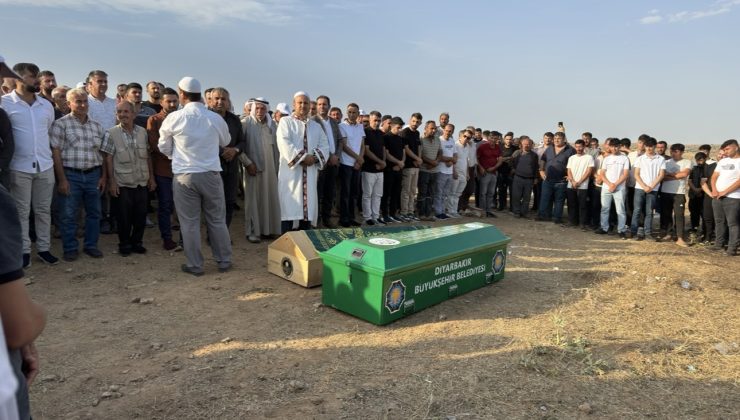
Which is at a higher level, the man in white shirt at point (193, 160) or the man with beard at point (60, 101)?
the man with beard at point (60, 101)

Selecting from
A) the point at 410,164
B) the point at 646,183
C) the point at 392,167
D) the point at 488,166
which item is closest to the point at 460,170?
the point at 488,166

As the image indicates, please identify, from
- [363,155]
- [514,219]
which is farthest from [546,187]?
[363,155]

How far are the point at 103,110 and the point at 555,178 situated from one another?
9.05 m

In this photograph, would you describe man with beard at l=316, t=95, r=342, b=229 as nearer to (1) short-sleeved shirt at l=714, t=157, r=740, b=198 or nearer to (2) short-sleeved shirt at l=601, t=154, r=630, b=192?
(2) short-sleeved shirt at l=601, t=154, r=630, b=192

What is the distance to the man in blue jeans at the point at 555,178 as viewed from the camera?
1084cm

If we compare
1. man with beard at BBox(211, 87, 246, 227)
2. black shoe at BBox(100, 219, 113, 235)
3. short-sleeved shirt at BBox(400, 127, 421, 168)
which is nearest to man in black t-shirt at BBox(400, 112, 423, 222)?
short-sleeved shirt at BBox(400, 127, 421, 168)

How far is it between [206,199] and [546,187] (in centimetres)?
821

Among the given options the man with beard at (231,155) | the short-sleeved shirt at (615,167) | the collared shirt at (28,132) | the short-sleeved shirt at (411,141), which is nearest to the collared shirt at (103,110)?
the collared shirt at (28,132)

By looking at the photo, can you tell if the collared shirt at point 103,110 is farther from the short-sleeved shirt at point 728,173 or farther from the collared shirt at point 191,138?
the short-sleeved shirt at point 728,173

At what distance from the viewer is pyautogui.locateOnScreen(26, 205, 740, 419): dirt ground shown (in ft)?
10.2

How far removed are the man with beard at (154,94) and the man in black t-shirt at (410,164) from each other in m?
4.56

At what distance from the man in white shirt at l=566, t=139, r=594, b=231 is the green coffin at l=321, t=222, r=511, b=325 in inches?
239

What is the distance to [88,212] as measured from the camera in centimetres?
612

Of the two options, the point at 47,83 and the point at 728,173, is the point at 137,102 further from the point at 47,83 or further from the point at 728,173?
the point at 728,173
